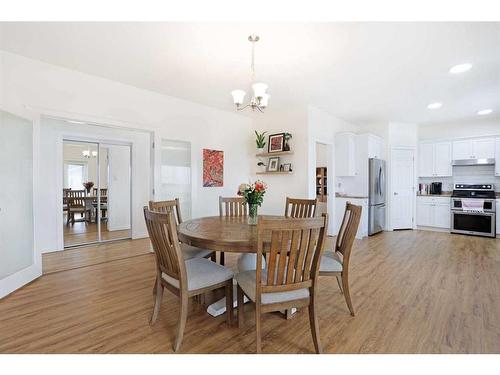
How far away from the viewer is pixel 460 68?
10.2ft

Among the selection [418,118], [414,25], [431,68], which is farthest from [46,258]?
[418,118]

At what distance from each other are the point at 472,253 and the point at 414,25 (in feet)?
12.0

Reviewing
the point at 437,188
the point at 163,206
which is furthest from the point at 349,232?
the point at 437,188

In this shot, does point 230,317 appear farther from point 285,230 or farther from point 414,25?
point 414,25

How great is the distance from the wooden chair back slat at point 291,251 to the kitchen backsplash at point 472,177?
234 inches

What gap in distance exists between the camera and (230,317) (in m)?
2.01

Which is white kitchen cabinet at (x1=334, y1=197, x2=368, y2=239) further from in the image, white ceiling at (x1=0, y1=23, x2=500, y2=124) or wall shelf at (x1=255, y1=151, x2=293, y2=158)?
white ceiling at (x1=0, y1=23, x2=500, y2=124)

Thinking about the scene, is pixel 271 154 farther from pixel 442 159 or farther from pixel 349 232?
pixel 442 159

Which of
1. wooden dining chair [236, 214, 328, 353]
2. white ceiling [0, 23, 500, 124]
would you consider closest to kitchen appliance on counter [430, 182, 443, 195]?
white ceiling [0, 23, 500, 124]

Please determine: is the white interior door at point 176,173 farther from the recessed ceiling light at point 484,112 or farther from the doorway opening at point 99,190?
the recessed ceiling light at point 484,112

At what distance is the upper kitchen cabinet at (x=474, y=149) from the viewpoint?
5371mm

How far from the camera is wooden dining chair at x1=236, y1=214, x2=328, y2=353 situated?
1.54 m

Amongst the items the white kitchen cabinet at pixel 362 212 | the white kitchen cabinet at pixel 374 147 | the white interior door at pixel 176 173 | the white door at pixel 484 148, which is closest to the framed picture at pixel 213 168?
the white interior door at pixel 176 173

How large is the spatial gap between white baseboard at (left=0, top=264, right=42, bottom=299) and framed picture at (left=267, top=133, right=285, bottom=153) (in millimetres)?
3867
